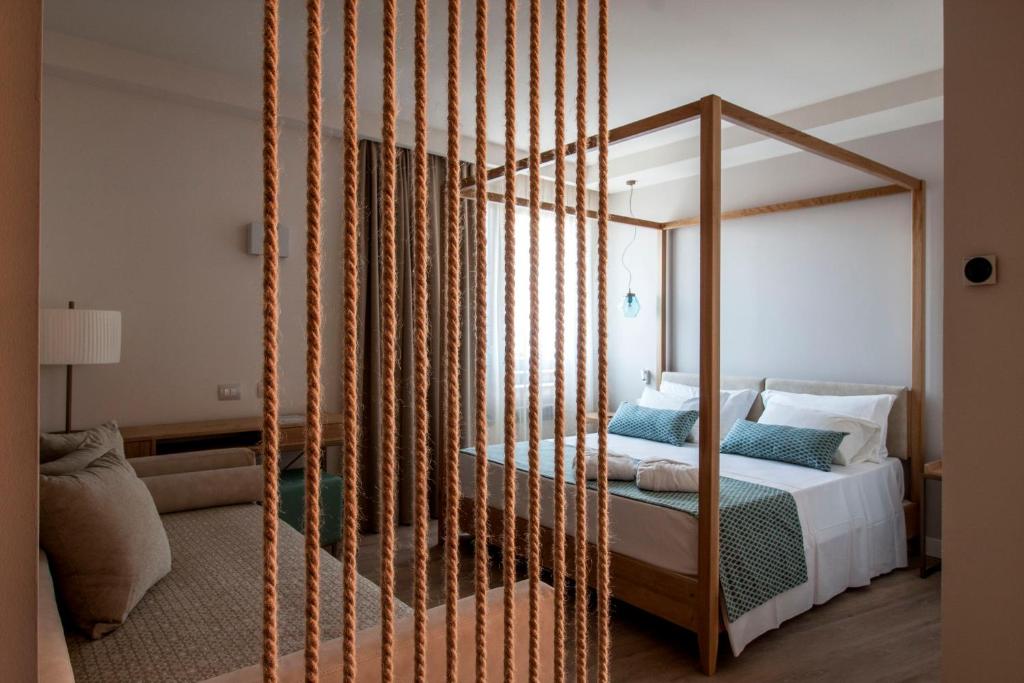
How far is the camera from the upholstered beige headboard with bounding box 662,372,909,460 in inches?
146

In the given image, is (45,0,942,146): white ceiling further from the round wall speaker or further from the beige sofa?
the beige sofa

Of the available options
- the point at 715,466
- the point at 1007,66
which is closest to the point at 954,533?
the point at 715,466

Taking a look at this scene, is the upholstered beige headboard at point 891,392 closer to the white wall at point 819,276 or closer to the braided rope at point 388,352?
the white wall at point 819,276

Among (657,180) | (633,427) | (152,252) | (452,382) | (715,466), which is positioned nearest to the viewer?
(452,382)

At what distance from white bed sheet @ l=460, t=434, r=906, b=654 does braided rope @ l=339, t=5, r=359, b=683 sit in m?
1.90

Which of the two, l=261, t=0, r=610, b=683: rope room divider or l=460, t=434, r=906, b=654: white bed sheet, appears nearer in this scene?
l=261, t=0, r=610, b=683: rope room divider

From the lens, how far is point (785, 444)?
3.52 meters

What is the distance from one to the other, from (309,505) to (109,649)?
1.29 meters

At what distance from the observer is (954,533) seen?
1.91 m

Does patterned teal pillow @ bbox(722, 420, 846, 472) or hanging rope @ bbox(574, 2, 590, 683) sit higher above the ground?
hanging rope @ bbox(574, 2, 590, 683)

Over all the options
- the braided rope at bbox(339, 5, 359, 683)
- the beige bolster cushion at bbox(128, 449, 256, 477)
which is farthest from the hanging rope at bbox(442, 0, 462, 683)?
the beige bolster cushion at bbox(128, 449, 256, 477)

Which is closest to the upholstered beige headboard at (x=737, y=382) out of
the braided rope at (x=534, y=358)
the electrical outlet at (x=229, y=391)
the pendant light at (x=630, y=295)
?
the pendant light at (x=630, y=295)

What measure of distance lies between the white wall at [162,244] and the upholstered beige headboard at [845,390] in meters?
2.78

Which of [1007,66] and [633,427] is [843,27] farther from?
[633,427]
